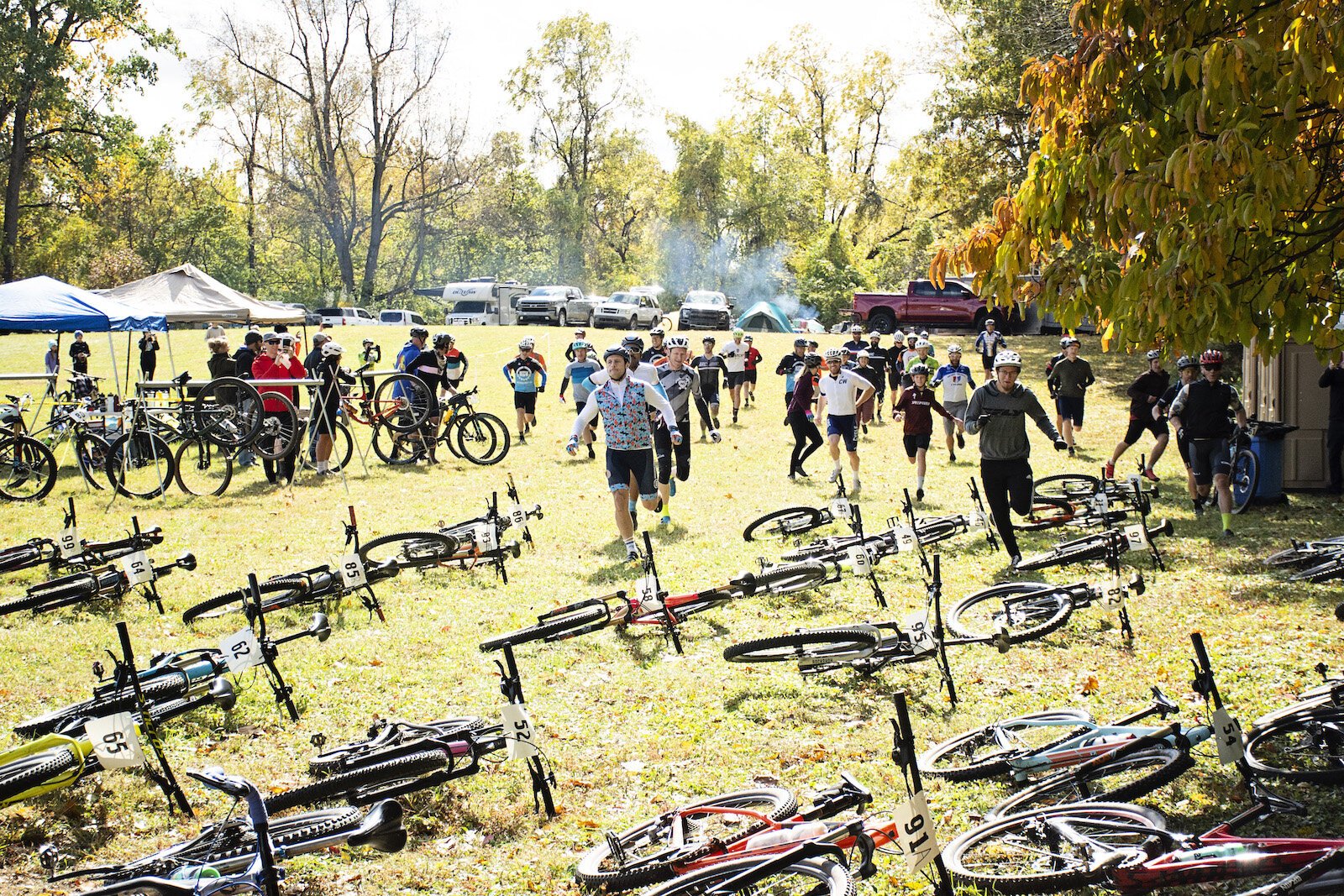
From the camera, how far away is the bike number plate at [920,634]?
7.00 metres

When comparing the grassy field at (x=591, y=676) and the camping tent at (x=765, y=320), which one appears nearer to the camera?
the grassy field at (x=591, y=676)

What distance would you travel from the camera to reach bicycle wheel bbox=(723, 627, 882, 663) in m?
7.20

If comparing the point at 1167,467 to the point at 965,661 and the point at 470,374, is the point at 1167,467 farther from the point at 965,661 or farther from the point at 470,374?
the point at 470,374

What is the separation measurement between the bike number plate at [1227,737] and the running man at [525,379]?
578 inches

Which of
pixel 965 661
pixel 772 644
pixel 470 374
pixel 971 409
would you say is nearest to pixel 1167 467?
pixel 971 409

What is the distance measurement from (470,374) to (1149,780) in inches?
1013

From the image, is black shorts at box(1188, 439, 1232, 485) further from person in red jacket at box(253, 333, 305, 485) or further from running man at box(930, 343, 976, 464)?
person in red jacket at box(253, 333, 305, 485)

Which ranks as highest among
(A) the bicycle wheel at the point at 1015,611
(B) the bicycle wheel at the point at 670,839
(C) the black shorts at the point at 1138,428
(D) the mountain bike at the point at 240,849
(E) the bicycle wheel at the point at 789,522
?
(C) the black shorts at the point at 1138,428

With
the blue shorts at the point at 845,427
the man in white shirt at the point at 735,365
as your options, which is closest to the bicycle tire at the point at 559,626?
the blue shorts at the point at 845,427

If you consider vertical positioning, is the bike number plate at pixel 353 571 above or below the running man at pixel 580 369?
below

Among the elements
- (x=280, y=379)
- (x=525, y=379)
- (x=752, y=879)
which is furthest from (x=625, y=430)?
(x=525, y=379)

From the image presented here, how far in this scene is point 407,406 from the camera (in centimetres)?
1678

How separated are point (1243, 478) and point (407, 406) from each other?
37.7 feet

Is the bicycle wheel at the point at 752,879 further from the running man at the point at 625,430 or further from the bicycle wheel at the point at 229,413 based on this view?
the bicycle wheel at the point at 229,413
